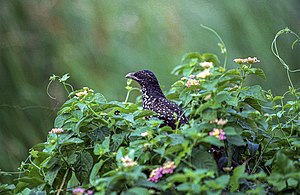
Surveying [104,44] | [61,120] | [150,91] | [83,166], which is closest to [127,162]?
[83,166]

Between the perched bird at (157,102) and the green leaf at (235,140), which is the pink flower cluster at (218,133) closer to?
the green leaf at (235,140)

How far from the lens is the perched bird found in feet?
5.78

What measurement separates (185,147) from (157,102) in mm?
672

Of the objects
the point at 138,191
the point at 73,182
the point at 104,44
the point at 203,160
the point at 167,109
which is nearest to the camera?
the point at 138,191

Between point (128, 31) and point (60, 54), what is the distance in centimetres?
27

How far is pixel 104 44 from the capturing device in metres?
2.61

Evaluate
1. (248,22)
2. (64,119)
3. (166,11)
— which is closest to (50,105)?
(166,11)

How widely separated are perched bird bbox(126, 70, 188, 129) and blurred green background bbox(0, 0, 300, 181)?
43 cm

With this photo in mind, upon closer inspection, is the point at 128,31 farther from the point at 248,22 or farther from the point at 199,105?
the point at 199,105

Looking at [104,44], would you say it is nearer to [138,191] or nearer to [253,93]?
[253,93]

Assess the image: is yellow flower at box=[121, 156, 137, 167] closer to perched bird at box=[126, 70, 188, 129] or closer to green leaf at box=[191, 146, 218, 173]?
green leaf at box=[191, 146, 218, 173]

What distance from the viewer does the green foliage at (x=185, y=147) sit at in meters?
1.19

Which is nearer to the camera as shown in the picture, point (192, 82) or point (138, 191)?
point (138, 191)

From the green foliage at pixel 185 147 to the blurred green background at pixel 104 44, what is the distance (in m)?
0.90
